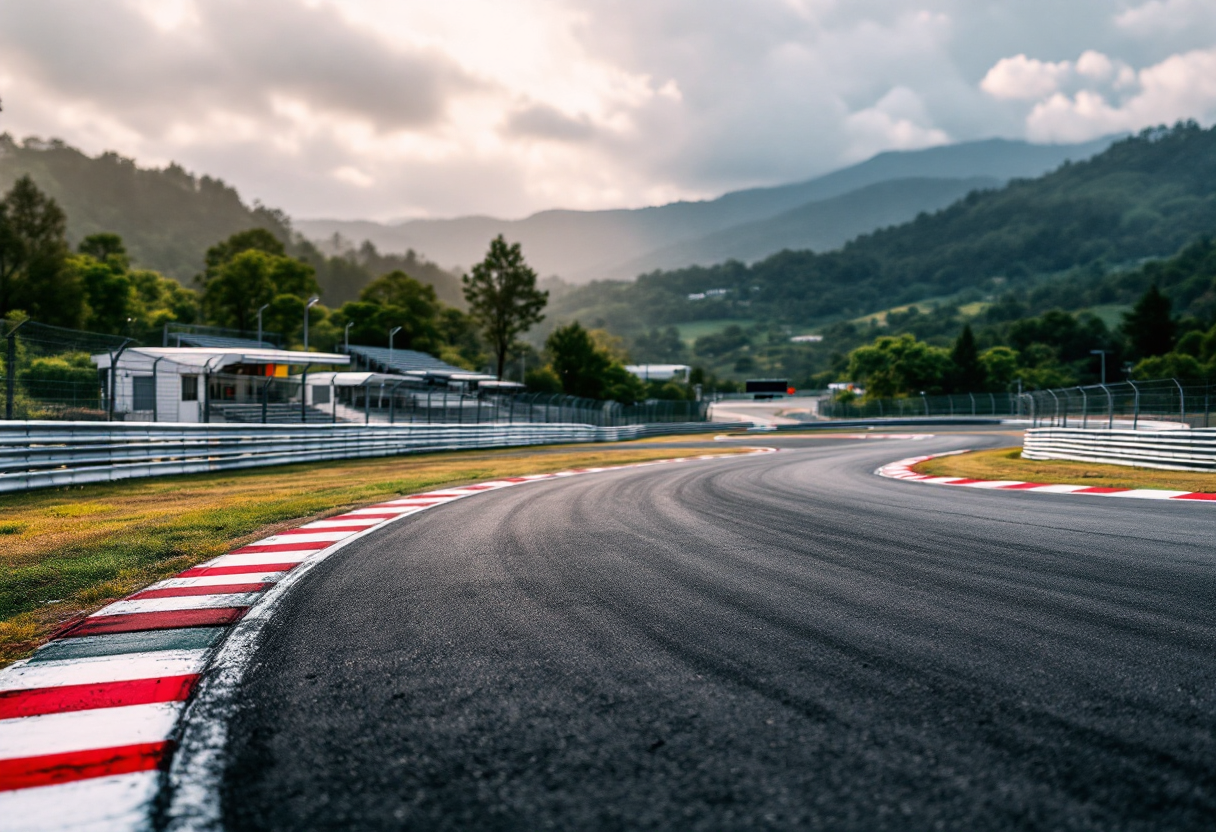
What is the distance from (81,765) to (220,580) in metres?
3.26

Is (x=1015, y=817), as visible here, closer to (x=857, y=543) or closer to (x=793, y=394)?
(x=857, y=543)

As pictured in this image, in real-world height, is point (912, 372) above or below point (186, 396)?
above

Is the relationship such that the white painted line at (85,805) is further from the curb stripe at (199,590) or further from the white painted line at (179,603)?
the curb stripe at (199,590)

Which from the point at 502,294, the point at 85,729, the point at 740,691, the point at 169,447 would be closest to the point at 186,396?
the point at 169,447

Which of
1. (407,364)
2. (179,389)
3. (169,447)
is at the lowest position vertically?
(169,447)

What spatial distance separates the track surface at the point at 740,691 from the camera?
231 cm

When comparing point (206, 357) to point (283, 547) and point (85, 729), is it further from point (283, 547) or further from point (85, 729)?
point (85, 729)

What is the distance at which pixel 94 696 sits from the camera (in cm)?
343

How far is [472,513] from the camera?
9.65 metres

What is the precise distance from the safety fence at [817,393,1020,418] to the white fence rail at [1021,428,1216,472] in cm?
3675

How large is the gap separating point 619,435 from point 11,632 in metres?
37.5

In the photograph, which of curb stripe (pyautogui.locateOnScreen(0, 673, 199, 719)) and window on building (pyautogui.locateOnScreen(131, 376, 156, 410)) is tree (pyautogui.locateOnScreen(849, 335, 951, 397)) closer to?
window on building (pyautogui.locateOnScreen(131, 376, 156, 410))

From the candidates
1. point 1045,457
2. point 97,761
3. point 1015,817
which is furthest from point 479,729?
point 1045,457

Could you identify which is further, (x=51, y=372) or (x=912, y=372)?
(x=912, y=372)
